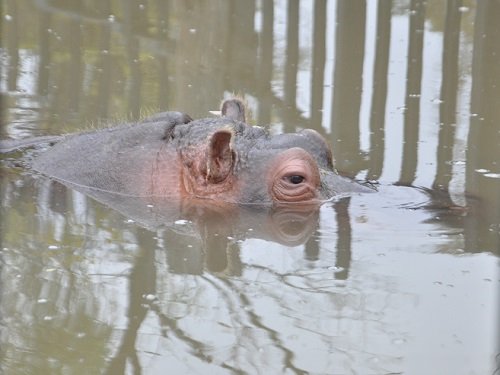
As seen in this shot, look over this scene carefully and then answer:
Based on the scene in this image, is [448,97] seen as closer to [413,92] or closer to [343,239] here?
[413,92]

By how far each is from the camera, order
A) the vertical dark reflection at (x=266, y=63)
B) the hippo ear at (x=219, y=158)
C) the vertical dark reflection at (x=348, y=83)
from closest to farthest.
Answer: the hippo ear at (x=219, y=158) < the vertical dark reflection at (x=348, y=83) < the vertical dark reflection at (x=266, y=63)

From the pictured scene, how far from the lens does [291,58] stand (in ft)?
24.1

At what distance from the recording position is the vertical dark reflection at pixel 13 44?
22.6 ft

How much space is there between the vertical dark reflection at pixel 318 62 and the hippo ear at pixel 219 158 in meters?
1.45

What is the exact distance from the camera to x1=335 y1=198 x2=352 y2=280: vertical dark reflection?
13.1 feet

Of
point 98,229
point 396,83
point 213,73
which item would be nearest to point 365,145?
point 396,83

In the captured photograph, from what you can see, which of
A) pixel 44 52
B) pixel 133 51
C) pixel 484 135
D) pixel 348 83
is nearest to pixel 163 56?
pixel 133 51

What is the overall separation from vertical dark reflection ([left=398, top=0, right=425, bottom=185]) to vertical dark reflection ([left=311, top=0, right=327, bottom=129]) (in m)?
0.56

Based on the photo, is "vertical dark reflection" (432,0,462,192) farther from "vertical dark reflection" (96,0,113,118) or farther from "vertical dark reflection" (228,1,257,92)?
"vertical dark reflection" (96,0,113,118)

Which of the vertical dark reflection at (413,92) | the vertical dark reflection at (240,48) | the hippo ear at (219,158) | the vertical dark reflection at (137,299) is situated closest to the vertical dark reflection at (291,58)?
the vertical dark reflection at (240,48)

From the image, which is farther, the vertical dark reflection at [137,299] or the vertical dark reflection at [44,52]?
the vertical dark reflection at [44,52]

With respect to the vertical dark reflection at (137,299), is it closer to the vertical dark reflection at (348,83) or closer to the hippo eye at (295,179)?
the hippo eye at (295,179)

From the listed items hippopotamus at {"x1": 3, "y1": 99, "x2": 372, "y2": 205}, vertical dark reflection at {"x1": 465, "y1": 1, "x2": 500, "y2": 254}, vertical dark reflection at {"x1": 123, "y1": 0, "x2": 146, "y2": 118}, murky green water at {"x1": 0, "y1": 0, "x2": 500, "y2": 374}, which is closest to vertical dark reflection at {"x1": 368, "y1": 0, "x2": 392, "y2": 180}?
murky green water at {"x1": 0, "y1": 0, "x2": 500, "y2": 374}

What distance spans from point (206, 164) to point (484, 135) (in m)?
2.01
